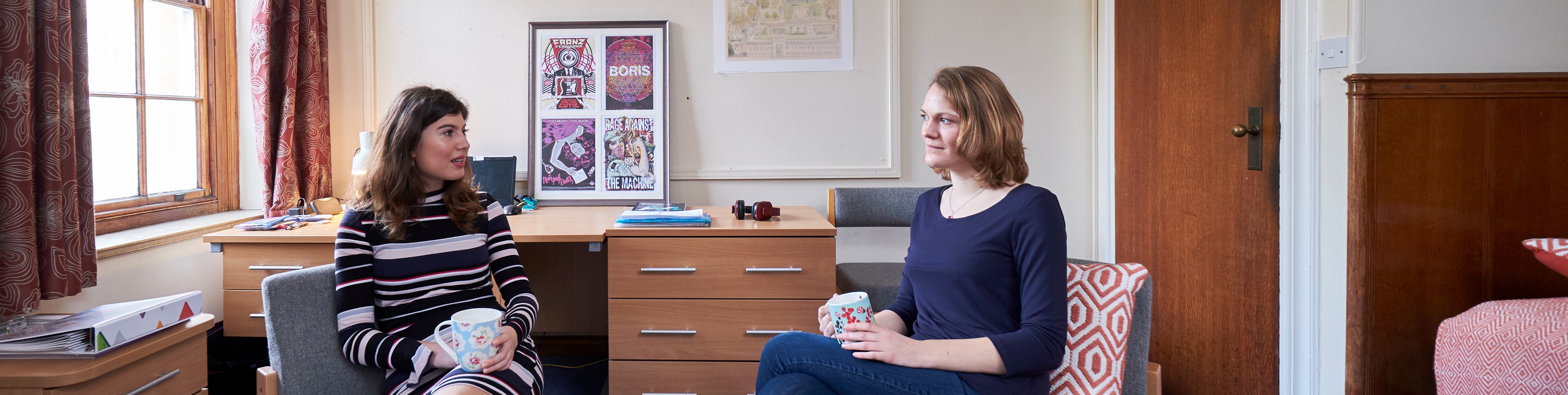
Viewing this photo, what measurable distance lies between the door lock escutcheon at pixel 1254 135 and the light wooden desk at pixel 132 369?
92.9 inches

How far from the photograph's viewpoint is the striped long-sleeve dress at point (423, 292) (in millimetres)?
1349

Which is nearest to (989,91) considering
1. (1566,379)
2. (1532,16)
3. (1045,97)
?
(1566,379)

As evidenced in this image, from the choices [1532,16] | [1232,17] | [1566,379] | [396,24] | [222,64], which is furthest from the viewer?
[396,24]

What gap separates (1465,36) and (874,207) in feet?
5.15

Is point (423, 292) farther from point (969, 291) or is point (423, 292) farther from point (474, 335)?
point (969, 291)

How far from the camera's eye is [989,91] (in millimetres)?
1161

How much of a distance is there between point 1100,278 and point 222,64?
9.13 feet

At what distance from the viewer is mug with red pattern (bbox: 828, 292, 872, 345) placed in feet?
3.62

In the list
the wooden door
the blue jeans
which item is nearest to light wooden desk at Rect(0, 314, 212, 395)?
the blue jeans

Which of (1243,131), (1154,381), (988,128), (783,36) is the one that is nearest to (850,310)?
(988,128)

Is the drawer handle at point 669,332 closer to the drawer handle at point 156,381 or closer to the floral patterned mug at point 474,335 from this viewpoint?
the floral patterned mug at point 474,335

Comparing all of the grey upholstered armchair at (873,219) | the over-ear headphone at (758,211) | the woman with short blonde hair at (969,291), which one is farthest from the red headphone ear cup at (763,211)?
the woman with short blonde hair at (969,291)

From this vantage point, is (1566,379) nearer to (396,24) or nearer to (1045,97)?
(1045,97)

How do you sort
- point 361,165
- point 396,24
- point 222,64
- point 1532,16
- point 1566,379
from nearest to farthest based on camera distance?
point 1566,379 < point 1532,16 < point 361,165 < point 222,64 < point 396,24
